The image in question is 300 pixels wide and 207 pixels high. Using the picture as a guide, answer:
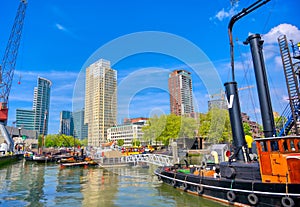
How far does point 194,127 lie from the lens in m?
74.9

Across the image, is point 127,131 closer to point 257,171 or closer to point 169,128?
point 169,128

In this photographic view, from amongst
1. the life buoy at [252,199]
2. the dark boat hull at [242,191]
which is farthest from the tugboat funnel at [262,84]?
the life buoy at [252,199]

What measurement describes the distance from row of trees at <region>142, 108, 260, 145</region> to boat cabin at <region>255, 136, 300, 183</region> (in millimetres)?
57367

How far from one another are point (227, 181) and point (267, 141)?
11.4ft

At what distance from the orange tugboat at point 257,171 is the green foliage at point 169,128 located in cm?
5370

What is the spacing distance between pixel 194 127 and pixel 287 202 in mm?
65460

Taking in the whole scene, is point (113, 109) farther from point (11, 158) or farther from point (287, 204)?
point (287, 204)

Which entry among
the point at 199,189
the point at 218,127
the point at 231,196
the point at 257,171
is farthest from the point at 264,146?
the point at 218,127

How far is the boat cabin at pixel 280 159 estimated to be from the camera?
34.9 ft

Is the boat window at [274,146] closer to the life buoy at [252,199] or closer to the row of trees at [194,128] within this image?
the life buoy at [252,199]

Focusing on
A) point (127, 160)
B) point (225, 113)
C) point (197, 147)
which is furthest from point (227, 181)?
point (197, 147)

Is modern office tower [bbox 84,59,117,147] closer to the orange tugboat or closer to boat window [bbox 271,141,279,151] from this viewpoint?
the orange tugboat

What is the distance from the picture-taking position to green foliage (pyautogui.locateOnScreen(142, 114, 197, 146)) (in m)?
72.3

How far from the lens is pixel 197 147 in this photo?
80.7 meters
